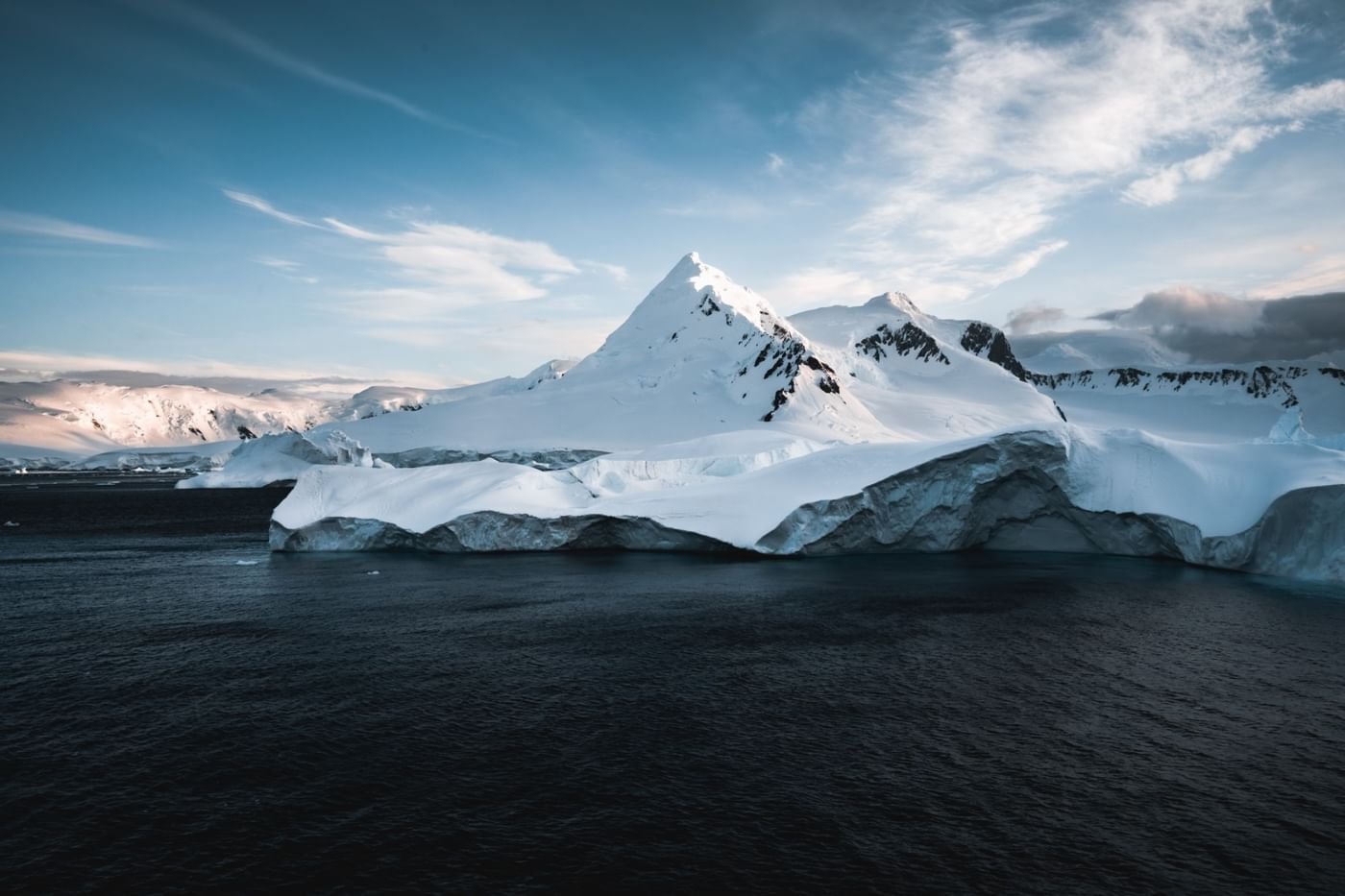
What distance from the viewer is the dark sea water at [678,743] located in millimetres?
13477

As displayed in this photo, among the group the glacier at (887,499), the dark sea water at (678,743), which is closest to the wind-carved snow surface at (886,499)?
the glacier at (887,499)

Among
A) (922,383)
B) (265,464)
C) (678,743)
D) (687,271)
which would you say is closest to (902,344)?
(922,383)

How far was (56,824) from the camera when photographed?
14672 mm

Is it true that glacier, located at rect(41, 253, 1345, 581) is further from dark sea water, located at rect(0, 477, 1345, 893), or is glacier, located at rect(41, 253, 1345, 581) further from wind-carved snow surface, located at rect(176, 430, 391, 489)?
wind-carved snow surface, located at rect(176, 430, 391, 489)

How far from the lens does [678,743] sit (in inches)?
730

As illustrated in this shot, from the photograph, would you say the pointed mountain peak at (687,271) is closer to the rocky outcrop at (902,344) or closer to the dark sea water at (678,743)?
the rocky outcrop at (902,344)

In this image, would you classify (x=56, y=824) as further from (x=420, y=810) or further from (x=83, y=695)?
(x=83, y=695)

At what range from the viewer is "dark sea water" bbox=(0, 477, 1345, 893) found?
13477 mm

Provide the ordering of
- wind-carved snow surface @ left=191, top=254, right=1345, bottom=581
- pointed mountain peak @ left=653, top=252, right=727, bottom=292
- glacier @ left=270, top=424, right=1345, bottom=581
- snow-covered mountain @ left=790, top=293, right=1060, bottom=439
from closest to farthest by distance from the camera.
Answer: wind-carved snow surface @ left=191, top=254, right=1345, bottom=581, glacier @ left=270, top=424, right=1345, bottom=581, snow-covered mountain @ left=790, top=293, right=1060, bottom=439, pointed mountain peak @ left=653, top=252, right=727, bottom=292

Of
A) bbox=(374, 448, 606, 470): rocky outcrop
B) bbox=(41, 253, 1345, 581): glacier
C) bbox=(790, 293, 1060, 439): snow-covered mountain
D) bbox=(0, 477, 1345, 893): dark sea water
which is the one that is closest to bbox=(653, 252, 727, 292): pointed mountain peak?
bbox=(790, 293, 1060, 439): snow-covered mountain

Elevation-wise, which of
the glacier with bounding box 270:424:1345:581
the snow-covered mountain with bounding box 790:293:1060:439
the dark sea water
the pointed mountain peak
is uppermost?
the pointed mountain peak

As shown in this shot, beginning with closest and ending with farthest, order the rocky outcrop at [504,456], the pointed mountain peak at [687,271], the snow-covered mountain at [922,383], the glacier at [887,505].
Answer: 1. the glacier at [887,505]
2. the rocky outcrop at [504,456]
3. the snow-covered mountain at [922,383]
4. the pointed mountain peak at [687,271]

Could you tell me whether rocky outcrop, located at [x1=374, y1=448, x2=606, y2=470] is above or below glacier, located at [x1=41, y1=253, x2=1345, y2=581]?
above

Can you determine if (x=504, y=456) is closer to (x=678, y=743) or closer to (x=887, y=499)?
(x=887, y=499)
